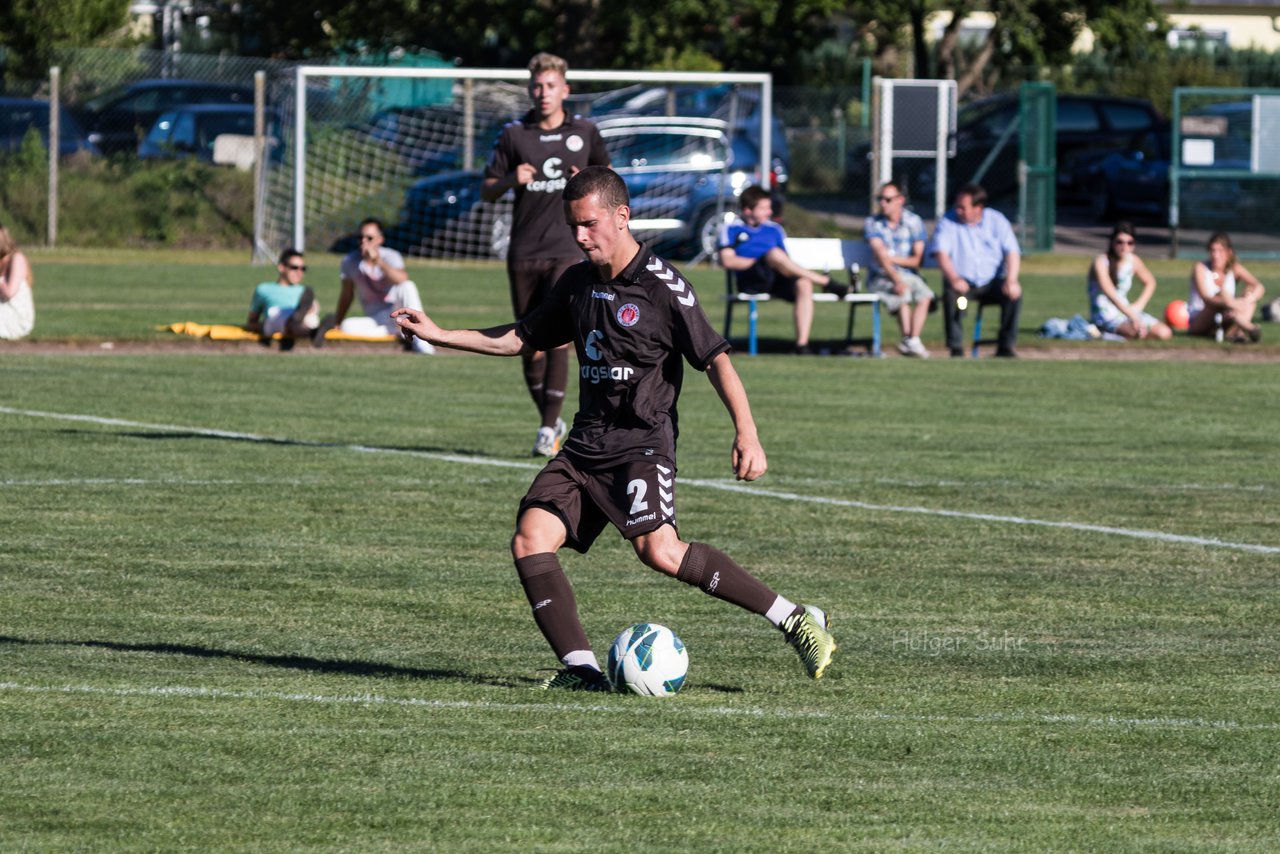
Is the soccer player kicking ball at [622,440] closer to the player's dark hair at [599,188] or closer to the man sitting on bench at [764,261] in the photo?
the player's dark hair at [599,188]

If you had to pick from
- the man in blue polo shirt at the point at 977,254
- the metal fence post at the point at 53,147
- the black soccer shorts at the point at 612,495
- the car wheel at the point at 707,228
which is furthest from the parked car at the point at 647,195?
the black soccer shorts at the point at 612,495

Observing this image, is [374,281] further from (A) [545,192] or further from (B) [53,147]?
(B) [53,147]

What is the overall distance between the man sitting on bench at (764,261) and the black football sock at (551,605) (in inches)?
534

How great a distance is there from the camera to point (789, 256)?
2070 cm

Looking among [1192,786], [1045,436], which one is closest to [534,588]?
[1192,786]

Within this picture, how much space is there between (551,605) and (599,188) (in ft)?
4.29

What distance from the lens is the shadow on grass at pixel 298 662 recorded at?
23.2 ft

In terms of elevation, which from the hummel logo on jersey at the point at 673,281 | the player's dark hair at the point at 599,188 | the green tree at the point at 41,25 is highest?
the green tree at the point at 41,25

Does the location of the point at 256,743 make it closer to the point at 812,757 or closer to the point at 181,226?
the point at 812,757

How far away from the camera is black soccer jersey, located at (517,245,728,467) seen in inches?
270

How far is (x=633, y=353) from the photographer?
6879 mm

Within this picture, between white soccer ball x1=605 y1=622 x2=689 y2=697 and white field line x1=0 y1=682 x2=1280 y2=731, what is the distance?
91 mm

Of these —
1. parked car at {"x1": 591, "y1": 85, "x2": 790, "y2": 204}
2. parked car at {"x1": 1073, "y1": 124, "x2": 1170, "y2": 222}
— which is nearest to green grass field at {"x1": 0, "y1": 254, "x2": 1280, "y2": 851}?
parked car at {"x1": 591, "y1": 85, "x2": 790, "y2": 204}

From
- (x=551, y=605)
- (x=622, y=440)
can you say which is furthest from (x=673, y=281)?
→ (x=551, y=605)
